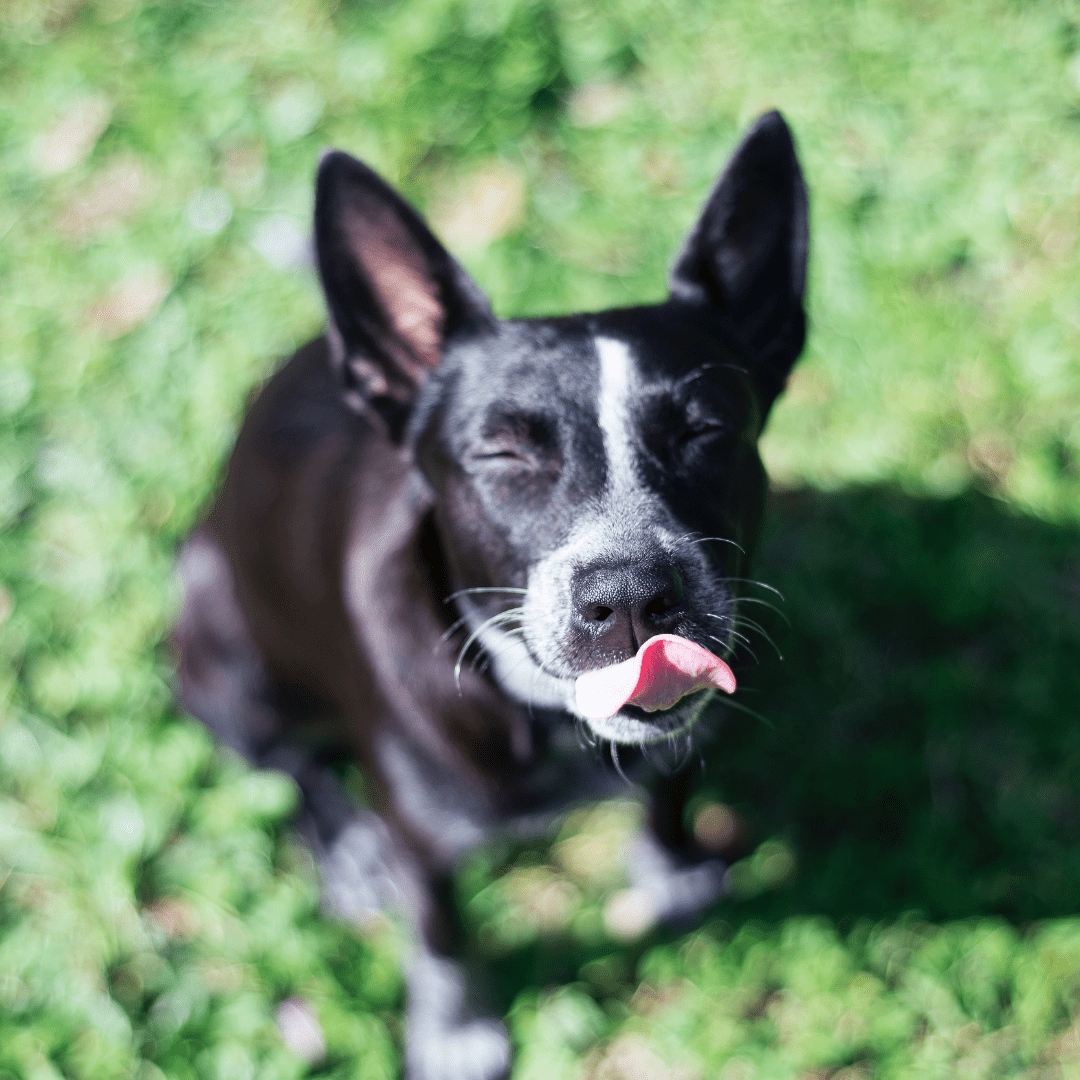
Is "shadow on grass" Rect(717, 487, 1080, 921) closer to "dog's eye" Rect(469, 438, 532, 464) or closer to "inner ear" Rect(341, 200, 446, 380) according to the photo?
"dog's eye" Rect(469, 438, 532, 464)

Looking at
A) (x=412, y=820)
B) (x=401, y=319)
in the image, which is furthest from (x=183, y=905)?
(x=401, y=319)

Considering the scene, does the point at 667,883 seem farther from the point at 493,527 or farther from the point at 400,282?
the point at 400,282

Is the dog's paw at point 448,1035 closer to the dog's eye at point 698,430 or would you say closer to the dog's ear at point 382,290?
the dog's ear at point 382,290

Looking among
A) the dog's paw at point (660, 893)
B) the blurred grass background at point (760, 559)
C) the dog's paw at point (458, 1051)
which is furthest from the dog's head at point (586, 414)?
the dog's paw at point (458, 1051)

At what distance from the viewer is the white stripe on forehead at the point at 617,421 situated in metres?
1.96

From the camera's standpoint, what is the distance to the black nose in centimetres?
184

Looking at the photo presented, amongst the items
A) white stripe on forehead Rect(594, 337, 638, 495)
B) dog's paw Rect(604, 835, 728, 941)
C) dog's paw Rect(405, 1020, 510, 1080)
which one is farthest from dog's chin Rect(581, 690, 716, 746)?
dog's paw Rect(405, 1020, 510, 1080)

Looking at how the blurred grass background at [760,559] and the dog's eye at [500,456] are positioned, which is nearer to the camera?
the dog's eye at [500,456]

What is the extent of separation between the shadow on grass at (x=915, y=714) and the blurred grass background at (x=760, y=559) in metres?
0.01

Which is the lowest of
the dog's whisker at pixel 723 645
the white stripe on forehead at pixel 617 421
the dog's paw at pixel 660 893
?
the dog's paw at pixel 660 893

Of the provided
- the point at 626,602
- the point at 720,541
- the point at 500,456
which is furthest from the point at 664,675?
the point at 500,456

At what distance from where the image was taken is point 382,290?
224 cm

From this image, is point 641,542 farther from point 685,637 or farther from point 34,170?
point 34,170

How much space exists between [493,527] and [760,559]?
1.63 meters
